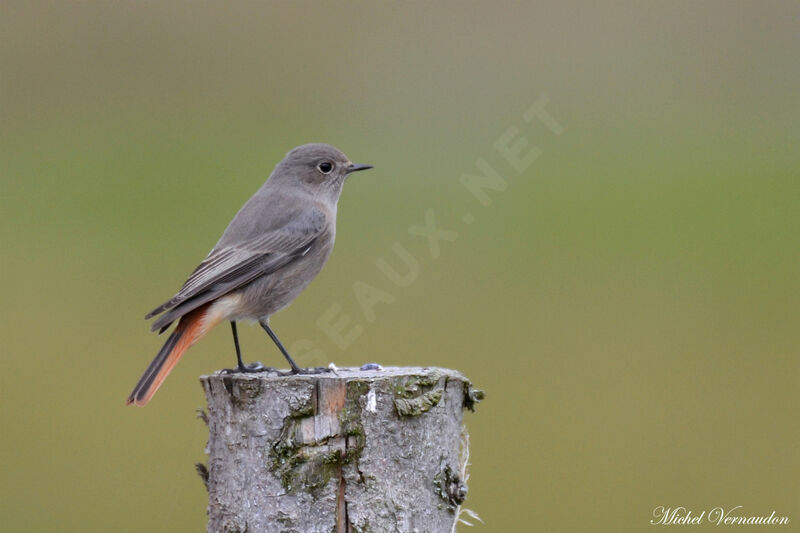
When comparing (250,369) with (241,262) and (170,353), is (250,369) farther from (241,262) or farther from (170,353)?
(241,262)

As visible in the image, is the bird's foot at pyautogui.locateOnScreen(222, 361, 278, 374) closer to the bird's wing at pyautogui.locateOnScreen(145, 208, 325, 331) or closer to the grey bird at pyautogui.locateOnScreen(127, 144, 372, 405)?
the grey bird at pyautogui.locateOnScreen(127, 144, 372, 405)

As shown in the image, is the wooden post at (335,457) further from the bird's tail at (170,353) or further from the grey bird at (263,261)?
the grey bird at (263,261)

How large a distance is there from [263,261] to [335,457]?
1.83 m

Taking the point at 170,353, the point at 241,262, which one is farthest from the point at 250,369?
the point at 241,262

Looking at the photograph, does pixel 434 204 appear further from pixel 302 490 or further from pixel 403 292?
pixel 302 490

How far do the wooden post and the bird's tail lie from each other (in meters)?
0.61

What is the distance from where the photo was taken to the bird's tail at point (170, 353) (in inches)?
235

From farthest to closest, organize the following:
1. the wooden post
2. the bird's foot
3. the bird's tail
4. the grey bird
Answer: the grey bird, the bird's foot, the bird's tail, the wooden post

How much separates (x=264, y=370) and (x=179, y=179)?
14.6 metres

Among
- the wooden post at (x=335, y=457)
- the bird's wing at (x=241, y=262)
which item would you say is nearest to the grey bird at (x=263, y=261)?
A: the bird's wing at (x=241, y=262)

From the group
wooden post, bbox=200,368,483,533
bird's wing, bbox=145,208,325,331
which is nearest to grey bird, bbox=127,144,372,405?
bird's wing, bbox=145,208,325,331

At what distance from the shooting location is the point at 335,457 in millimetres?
5293

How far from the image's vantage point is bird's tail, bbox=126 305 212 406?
5.98 m

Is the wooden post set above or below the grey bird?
below
